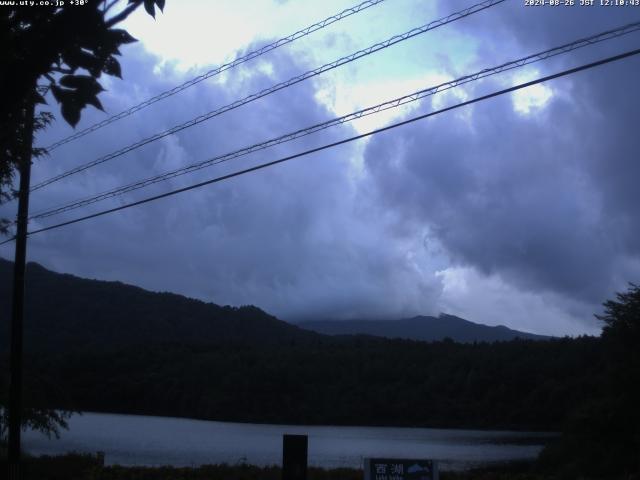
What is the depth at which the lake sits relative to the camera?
121 ft

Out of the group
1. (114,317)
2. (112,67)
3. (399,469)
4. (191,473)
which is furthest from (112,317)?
(112,67)

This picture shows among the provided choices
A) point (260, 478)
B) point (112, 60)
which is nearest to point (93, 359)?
point (260, 478)

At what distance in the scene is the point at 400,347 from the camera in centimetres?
9319

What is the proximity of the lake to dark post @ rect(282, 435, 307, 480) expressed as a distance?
827 inches

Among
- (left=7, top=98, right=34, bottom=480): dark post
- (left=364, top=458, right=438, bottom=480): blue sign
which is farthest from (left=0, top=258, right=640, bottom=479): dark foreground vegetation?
(left=364, top=458, right=438, bottom=480): blue sign

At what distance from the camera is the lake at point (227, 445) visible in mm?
36875

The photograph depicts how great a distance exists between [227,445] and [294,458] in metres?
37.6

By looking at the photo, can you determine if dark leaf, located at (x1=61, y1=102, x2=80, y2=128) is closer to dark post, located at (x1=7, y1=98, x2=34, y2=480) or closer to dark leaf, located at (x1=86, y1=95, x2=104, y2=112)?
dark leaf, located at (x1=86, y1=95, x2=104, y2=112)

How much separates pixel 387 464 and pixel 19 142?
6.85 metres

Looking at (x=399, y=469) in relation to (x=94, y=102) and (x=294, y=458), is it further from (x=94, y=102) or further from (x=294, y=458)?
(x=94, y=102)

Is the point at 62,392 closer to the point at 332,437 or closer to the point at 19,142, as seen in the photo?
the point at 19,142

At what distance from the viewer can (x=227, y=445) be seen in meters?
48.0

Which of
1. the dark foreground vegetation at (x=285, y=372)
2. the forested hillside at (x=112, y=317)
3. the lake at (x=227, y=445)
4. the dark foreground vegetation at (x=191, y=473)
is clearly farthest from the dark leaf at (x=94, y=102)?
the dark foreground vegetation at (x=285, y=372)

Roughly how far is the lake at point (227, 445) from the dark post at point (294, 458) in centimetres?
2102
